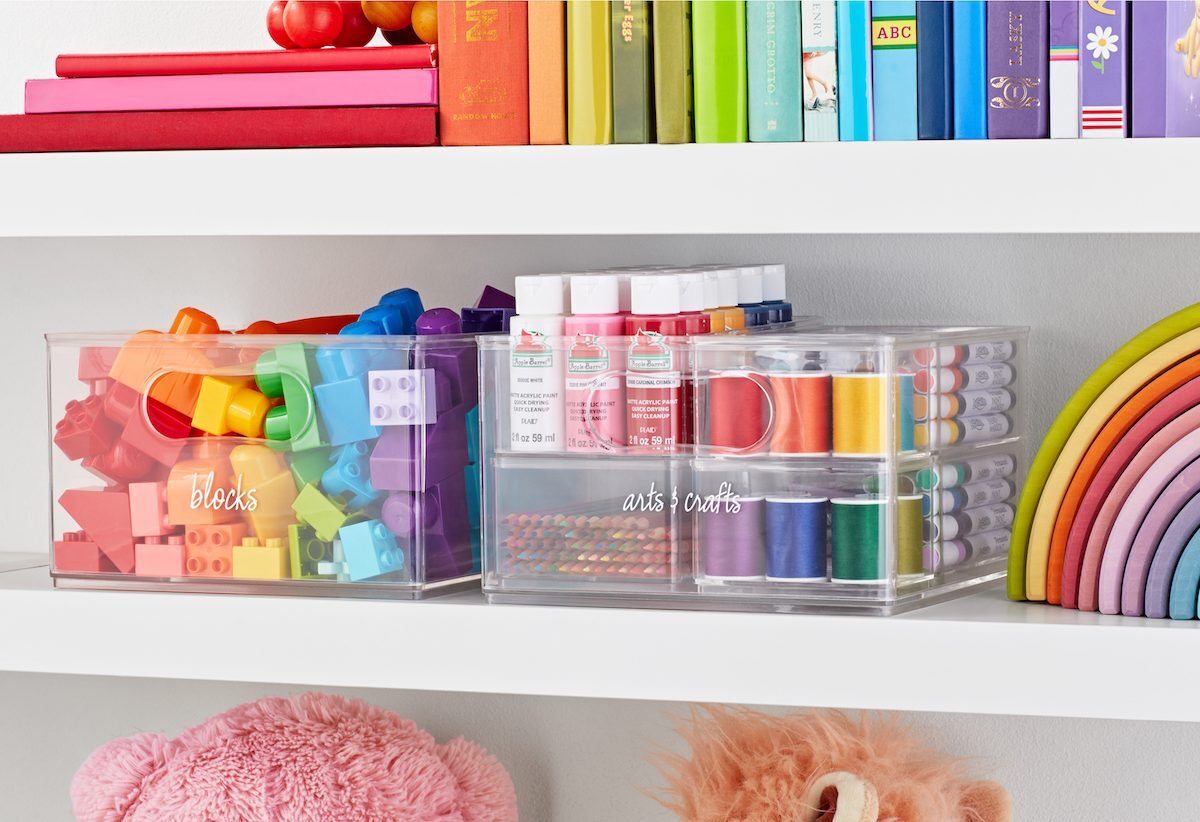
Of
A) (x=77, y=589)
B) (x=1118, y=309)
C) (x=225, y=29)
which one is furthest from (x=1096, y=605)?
(x=225, y=29)

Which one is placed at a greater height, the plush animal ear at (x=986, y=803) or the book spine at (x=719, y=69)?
the book spine at (x=719, y=69)

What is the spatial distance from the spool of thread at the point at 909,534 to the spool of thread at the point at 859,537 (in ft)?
0.06

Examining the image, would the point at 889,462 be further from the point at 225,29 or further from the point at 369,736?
the point at 225,29

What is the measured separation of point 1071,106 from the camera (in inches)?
31.4

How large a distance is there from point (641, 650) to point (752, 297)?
10.2 inches

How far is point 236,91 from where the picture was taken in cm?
89

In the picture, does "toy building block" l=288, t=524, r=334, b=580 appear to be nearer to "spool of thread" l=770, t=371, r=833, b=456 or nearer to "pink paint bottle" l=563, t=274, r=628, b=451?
"pink paint bottle" l=563, t=274, r=628, b=451

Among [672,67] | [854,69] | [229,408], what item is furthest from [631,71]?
[229,408]

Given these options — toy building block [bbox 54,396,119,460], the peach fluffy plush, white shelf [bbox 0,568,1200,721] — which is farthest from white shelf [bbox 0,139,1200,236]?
the peach fluffy plush

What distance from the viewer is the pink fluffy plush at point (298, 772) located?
98cm

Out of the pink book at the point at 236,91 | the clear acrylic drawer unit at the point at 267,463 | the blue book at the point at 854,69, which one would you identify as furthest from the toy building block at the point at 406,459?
the blue book at the point at 854,69

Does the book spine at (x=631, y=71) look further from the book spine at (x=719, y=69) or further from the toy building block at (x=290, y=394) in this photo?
the toy building block at (x=290, y=394)

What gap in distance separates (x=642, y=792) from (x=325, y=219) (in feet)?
1.74

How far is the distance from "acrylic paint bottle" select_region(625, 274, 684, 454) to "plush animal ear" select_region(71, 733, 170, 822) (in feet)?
1.61
